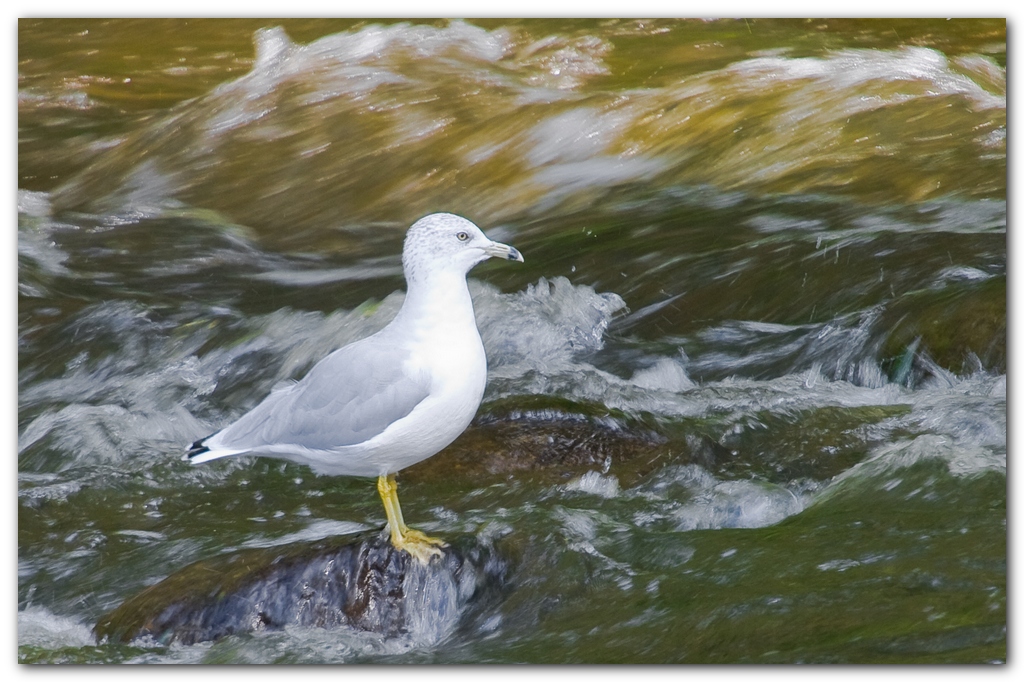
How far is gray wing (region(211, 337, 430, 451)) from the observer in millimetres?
2822

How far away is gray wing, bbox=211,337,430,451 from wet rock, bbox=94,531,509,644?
0.30 m

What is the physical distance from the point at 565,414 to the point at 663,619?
3.00 ft

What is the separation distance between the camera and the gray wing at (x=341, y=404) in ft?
9.26

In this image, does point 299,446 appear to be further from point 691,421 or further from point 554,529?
point 691,421

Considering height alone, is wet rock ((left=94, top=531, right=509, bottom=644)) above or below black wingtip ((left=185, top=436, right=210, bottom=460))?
below

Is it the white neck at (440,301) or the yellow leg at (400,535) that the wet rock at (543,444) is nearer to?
the yellow leg at (400,535)

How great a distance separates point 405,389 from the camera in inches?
111

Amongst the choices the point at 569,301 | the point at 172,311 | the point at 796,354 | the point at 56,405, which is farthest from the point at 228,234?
the point at 796,354

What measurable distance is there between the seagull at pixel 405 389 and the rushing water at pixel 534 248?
0.57m

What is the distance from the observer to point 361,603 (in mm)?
2965

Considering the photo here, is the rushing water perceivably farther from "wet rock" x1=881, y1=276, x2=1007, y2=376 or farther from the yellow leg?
the yellow leg

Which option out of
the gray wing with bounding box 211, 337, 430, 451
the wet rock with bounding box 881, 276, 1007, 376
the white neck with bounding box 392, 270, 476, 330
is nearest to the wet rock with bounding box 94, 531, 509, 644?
the gray wing with bounding box 211, 337, 430, 451

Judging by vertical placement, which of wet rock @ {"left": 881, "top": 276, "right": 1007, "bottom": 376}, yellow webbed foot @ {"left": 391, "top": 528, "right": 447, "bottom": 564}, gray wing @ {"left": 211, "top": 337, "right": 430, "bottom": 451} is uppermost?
Answer: gray wing @ {"left": 211, "top": 337, "right": 430, "bottom": 451}

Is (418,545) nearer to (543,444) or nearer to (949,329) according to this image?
(543,444)
